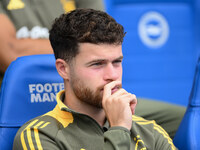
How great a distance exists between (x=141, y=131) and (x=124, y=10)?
1.72 metres

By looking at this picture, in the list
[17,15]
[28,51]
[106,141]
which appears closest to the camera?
[106,141]

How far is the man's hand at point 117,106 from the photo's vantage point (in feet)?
3.85

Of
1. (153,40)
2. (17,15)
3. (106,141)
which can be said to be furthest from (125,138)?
(153,40)

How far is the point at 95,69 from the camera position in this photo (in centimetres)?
123

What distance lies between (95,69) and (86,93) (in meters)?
0.09

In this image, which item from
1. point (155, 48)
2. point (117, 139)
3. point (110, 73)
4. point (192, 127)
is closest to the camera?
point (117, 139)

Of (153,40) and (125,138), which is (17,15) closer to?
(125,138)

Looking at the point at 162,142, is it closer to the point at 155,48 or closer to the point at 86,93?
the point at 86,93

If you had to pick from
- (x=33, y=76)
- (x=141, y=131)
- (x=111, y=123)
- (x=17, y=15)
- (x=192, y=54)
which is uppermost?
(x=17, y=15)

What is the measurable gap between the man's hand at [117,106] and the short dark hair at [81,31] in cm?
16

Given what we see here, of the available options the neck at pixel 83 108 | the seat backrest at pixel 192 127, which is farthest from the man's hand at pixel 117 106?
the seat backrest at pixel 192 127

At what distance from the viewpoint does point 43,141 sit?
3.82 ft

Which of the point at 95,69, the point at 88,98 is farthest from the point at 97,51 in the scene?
the point at 88,98

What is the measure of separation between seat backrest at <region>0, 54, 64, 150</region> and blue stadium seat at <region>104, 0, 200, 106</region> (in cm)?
145
